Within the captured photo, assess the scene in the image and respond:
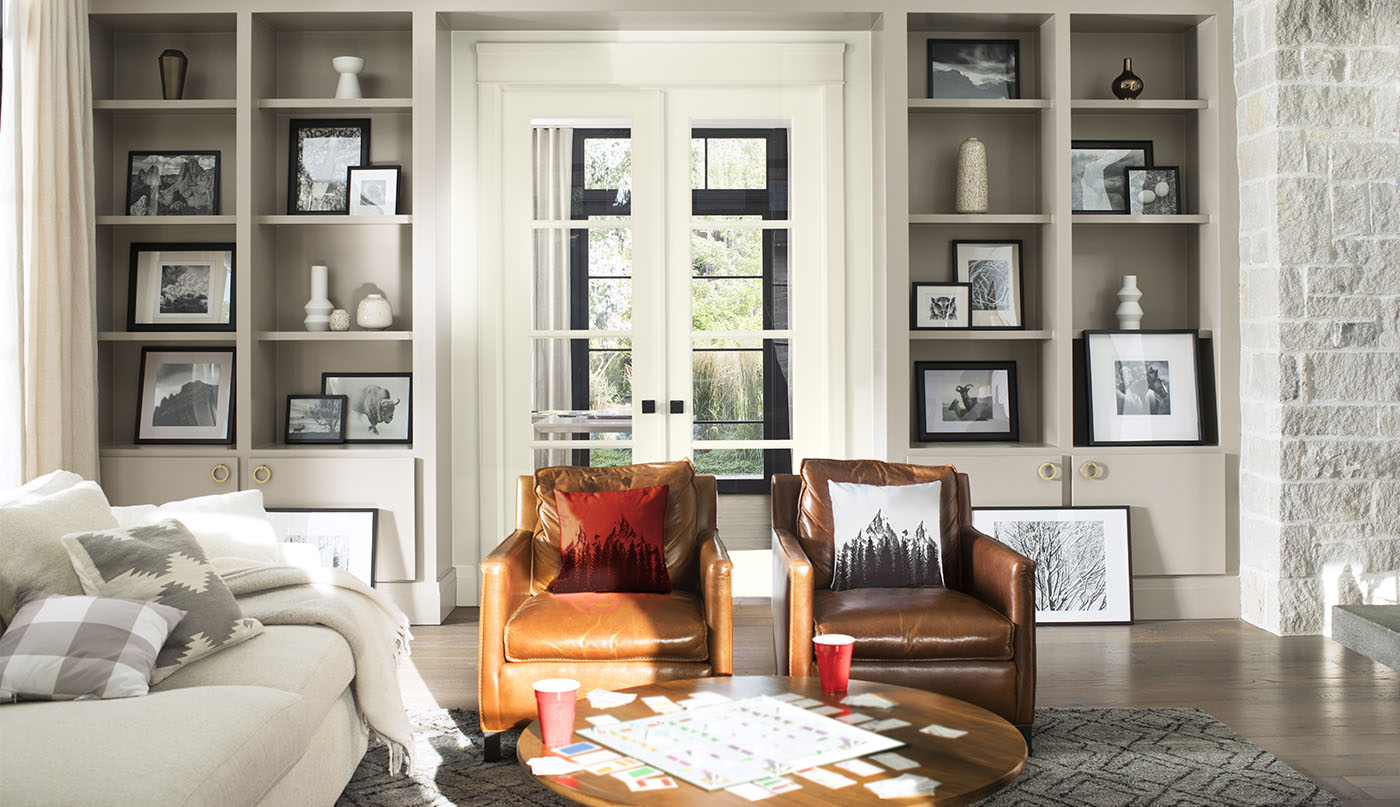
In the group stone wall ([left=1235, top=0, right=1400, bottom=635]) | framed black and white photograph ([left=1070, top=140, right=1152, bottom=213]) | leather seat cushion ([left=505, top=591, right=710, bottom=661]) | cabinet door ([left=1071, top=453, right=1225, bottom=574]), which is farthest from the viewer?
framed black and white photograph ([left=1070, top=140, right=1152, bottom=213])

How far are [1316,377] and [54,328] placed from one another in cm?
500

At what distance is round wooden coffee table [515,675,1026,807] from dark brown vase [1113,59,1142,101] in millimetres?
3298

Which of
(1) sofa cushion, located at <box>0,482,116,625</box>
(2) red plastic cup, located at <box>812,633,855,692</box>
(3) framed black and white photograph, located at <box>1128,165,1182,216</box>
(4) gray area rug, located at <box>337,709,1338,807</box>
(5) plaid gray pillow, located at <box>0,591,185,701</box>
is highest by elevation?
(3) framed black and white photograph, located at <box>1128,165,1182,216</box>

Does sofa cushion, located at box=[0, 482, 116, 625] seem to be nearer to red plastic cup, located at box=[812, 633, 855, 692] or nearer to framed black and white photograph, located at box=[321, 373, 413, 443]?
red plastic cup, located at box=[812, 633, 855, 692]

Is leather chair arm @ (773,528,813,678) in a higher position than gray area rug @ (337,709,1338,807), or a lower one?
higher

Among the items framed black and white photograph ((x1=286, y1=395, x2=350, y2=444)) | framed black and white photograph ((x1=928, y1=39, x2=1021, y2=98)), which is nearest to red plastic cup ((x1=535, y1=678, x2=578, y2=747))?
framed black and white photograph ((x1=286, y1=395, x2=350, y2=444))

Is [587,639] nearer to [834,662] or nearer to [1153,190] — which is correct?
[834,662]

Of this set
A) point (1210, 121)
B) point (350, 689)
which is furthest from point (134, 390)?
point (1210, 121)

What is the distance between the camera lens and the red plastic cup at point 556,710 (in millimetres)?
2020

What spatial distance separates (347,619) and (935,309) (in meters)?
3.01

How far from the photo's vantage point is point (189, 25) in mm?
4668

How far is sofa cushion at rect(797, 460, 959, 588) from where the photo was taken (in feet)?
11.4

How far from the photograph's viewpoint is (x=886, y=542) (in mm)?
3393

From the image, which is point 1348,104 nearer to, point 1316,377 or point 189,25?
point 1316,377
